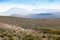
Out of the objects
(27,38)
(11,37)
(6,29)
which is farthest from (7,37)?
(6,29)

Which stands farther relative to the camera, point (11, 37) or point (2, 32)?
point (2, 32)

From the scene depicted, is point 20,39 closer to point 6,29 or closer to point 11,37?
point 11,37

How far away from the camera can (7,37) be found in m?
19.6

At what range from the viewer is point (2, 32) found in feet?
70.5

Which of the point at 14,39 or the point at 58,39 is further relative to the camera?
the point at 58,39

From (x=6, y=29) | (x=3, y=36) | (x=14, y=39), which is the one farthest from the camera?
(x=6, y=29)

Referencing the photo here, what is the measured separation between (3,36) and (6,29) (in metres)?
2.81

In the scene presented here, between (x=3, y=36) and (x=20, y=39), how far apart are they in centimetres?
194

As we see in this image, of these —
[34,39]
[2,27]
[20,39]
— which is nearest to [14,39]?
[20,39]

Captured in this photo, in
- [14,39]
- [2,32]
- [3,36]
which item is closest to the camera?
[14,39]

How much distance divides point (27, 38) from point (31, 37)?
0.82 meters

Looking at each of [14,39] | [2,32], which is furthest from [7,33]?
[14,39]

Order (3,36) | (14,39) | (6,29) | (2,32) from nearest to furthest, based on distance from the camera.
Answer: (14,39) < (3,36) < (2,32) < (6,29)

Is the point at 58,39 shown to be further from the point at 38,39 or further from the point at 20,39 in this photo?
the point at 20,39
